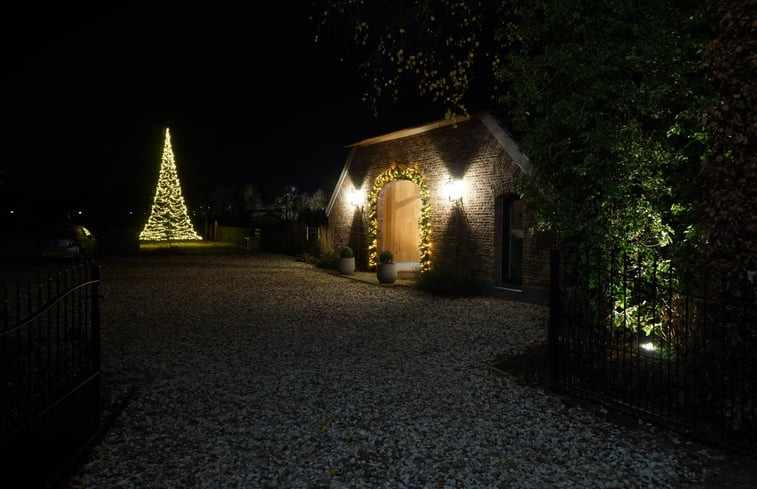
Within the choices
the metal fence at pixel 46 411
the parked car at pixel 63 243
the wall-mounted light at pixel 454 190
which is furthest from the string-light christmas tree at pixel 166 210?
the metal fence at pixel 46 411

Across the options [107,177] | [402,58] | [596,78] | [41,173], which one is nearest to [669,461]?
[596,78]

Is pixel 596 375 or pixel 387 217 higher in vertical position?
pixel 387 217

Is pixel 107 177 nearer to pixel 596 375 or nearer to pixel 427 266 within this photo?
pixel 427 266

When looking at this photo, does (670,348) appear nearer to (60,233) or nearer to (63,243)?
(63,243)

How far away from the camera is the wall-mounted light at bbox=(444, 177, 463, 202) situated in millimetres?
14375

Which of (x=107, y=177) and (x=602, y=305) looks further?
(x=107, y=177)

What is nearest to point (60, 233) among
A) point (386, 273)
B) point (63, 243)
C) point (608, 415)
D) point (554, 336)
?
point (63, 243)

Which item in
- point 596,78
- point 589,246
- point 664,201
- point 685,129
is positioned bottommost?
point 589,246

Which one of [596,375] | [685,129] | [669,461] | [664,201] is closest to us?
[669,461]

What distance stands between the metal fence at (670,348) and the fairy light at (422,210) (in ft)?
28.2

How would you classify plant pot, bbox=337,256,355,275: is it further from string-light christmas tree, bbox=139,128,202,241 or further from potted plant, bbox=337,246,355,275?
string-light christmas tree, bbox=139,128,202,241

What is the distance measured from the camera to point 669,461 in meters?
4.36

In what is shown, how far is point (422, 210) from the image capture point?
15.8 metres

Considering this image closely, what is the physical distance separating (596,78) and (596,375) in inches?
133
